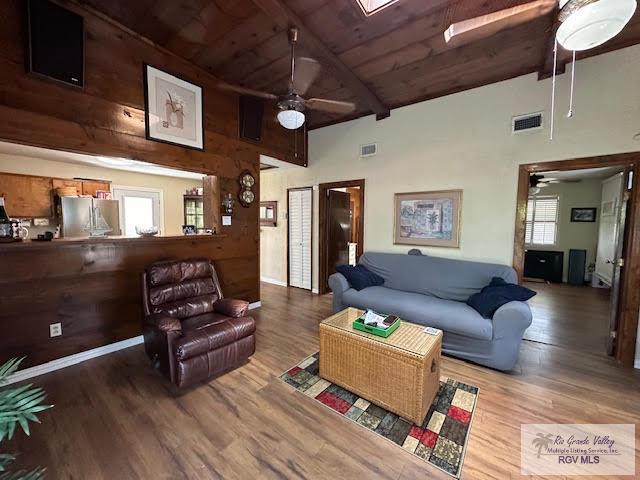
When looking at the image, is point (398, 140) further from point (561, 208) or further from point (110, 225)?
point (561, 208)

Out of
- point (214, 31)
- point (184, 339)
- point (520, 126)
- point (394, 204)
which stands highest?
point (214, 31)

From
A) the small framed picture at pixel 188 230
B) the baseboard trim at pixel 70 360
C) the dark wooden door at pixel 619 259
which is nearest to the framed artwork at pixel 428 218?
the dark wooden door at pixel 619 259

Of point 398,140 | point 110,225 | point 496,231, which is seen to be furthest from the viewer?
point 110,225

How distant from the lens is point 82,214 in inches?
156

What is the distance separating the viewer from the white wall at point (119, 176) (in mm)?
3650

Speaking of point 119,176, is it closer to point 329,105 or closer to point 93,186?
point 93,186

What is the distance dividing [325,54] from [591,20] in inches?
77.6

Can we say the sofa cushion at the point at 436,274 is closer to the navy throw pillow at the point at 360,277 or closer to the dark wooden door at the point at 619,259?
the navy throw pillow at the point at 360,277

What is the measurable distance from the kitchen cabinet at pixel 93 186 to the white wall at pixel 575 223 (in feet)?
30.2

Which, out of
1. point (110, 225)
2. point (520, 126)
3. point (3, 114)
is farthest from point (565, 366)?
point (110, 225)

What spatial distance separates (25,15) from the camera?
1977 millimetres

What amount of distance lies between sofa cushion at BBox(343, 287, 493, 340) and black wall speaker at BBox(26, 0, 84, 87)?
11.0 feet

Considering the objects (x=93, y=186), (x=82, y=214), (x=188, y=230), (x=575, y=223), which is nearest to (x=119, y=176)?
(x=93, y=186)

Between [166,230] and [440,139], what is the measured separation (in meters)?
5.05
